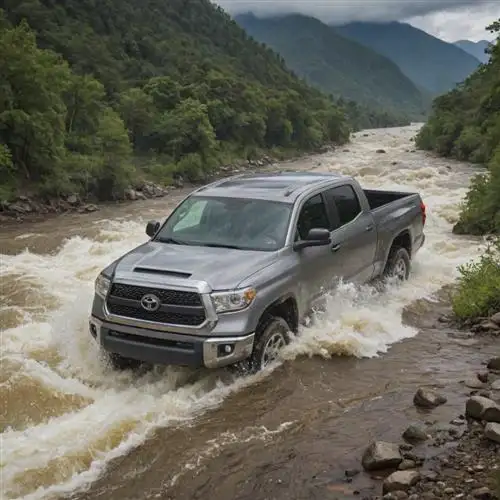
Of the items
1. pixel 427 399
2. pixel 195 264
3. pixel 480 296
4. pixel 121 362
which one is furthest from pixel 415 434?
pixel 480 296

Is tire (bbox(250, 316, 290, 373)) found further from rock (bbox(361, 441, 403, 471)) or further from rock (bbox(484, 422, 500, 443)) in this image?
rock (bbox(484, 422, 500, 443))

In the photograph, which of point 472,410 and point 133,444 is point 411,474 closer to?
point 472,410

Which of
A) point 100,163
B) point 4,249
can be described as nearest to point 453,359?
point 4,249

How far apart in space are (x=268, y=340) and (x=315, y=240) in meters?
1.26

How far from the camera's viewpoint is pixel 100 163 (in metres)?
32.2

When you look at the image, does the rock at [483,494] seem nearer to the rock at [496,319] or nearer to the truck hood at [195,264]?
the truck hood at [195,264]

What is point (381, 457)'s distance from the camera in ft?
15.8

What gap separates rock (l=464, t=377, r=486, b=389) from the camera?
6.38 metres

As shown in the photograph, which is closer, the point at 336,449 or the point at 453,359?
the point at 336,449

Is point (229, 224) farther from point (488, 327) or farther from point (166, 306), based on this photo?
point (488, 327)

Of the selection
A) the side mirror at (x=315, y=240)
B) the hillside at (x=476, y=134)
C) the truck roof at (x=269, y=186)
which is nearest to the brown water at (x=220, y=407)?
the side mirror at (x=315, y=240)

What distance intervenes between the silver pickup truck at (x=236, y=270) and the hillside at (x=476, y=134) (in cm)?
828

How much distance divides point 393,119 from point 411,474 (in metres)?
180

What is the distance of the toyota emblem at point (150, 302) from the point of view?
6.12 m
